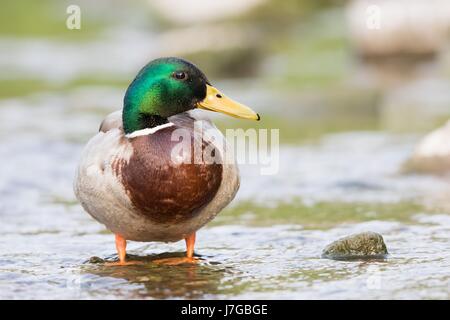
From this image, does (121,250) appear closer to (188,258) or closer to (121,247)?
(121,247)

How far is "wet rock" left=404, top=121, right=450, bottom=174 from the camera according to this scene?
766cm

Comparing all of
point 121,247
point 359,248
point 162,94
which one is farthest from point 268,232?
point 162,94

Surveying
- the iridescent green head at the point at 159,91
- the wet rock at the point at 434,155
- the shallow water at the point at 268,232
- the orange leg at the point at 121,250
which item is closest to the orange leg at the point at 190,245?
the shallow water at the point at 268,232

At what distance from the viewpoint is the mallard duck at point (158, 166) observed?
496 centimetres

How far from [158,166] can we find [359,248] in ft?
3.72

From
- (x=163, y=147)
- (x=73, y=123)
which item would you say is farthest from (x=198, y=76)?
(x=73, y=123)

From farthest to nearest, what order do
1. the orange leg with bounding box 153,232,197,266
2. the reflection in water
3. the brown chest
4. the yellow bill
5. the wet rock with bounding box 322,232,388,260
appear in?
1. the orange leg with bounding box 153,232,197,266
2. the wet rock with bounding box 322,232,388,260
3. the yellow bill
4. the brown chest
5. the reflection in water

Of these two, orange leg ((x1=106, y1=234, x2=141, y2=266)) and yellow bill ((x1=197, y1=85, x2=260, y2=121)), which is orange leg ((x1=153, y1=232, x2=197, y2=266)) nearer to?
orange leg ((x1=106, y1=234, x2=141, y2=266))

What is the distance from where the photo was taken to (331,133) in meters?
9.62

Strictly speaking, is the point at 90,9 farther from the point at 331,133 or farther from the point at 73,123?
the point at 331,133

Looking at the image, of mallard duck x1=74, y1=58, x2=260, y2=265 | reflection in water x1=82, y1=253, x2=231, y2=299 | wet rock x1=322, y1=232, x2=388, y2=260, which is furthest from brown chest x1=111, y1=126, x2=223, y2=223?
wet rock x1=322, y1=232, x2=388, y2=260

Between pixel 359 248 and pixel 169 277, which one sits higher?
pixel 359 248

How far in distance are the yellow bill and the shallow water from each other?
2.48ft

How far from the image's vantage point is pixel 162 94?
17.2 ft
